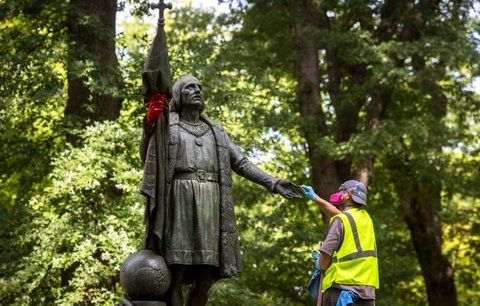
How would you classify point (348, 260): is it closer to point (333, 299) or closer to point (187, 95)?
point (333, 299)

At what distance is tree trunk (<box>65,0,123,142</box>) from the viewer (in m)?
15.1

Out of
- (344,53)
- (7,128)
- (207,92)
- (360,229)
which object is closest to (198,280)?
(360,229)

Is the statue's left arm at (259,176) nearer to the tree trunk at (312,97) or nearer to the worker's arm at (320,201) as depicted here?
the worker's arm at (320,201)

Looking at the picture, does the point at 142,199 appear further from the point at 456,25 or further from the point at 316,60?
the point at 456,25

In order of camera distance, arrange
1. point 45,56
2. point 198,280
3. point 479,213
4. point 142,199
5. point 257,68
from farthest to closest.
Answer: point 479,213 < point 257,68 < point 45,56 < point 142,199 < point 198,280

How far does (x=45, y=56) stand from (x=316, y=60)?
654cm

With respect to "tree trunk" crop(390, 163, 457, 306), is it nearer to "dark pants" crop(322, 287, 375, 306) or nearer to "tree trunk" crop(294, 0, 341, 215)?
"tree trunk" crop(294, 0, 341, 215)

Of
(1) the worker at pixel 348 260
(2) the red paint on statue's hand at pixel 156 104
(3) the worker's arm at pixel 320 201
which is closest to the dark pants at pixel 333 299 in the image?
(1) the worker at pixel 348 260

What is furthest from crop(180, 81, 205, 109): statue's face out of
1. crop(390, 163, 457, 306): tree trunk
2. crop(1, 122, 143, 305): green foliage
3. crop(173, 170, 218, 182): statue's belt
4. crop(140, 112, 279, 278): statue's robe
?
crop(390, 163, 457, 306): tree trunk

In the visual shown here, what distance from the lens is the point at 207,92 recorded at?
610 inches

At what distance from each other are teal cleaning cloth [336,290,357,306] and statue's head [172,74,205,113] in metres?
1.93

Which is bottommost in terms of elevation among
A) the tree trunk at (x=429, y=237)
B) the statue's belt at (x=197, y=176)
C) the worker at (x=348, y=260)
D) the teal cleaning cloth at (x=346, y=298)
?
the teal cleaning cloth at (x=346, y=298)

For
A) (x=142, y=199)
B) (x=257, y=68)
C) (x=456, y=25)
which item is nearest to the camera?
(x=142, y=199)

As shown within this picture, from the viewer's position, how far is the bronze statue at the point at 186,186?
6602 millimetres
